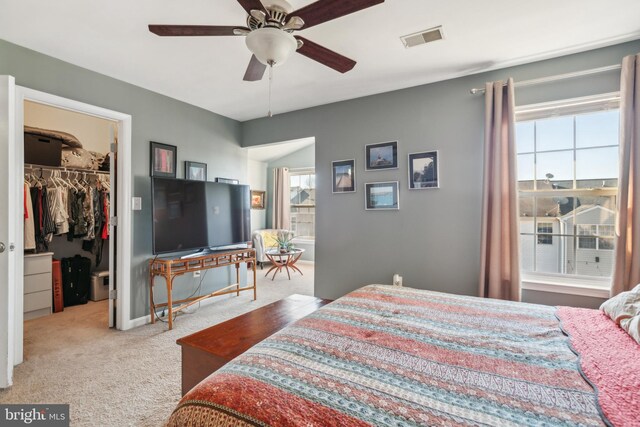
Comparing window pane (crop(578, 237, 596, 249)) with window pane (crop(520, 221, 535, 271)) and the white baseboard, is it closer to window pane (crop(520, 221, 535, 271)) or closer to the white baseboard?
window pane (crop(520, 221, 535, 271))

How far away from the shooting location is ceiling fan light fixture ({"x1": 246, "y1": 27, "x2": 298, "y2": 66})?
4.96 feet

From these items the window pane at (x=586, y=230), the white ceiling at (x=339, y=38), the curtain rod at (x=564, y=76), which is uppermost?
the white ceiling at (x=339, y=38)

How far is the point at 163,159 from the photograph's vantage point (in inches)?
131

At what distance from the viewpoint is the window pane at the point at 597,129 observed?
239cm

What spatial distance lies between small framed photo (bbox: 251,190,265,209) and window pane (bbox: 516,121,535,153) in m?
5.43

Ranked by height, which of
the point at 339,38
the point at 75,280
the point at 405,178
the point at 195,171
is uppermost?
the point at 339,38

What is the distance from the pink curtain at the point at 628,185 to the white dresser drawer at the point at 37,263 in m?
5.42

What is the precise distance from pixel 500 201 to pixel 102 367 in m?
3.45

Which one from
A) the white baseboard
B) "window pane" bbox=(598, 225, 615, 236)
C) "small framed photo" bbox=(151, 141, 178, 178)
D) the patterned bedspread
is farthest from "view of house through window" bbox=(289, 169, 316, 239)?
the patterned bedspread

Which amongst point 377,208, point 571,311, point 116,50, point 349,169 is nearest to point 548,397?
point 571,311

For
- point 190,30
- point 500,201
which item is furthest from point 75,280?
point 500,201

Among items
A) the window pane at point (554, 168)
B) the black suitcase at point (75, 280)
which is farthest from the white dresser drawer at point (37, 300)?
the window pane at point (554, 168)

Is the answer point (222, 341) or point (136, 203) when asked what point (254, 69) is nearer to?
point (222, 341)

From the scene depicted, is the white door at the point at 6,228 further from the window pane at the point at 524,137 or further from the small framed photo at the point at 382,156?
the window pane at the point at 524,137
